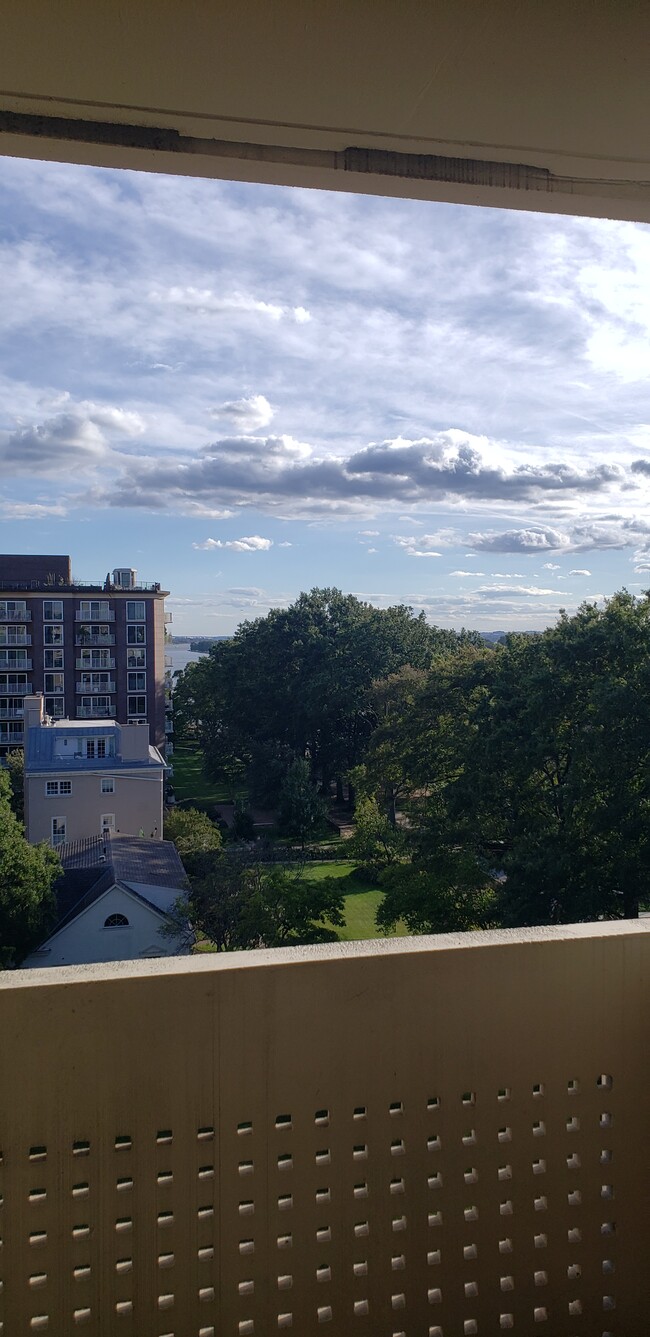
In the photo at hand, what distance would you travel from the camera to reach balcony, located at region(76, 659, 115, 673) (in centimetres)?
2600

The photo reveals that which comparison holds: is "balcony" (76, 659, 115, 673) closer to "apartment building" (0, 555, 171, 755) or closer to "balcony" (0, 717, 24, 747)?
"apartment building" (0, 555, 171, 755)

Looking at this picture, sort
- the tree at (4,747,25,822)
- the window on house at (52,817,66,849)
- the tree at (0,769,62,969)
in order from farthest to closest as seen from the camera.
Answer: the tree at (4,747,25,822) < the window on house at (52,817,66,849) < the tree at (0,769,62,969)

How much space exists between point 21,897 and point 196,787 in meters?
17.9

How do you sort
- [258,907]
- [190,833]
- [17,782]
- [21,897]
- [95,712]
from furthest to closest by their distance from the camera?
[95,712]
[17,782]
[190,833]
[21,897]
[258,907]

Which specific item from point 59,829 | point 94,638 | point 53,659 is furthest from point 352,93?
point 53,659

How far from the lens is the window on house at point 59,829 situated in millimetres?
15789

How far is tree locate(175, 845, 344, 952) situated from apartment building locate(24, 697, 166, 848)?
4.31 metres

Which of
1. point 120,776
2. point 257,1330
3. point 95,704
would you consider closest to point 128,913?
point 120,776

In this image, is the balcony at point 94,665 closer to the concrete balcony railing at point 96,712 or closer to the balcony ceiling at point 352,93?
the concrete balcony railing at point 96,712

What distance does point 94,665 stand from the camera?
26.1 meters

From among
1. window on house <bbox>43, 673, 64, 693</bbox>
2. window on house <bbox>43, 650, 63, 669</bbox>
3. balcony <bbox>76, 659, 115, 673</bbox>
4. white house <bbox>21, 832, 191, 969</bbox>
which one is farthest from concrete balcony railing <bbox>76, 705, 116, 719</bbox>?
white house <bbox>21, 832, 191, 969</bbox>

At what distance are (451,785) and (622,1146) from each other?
9.57m

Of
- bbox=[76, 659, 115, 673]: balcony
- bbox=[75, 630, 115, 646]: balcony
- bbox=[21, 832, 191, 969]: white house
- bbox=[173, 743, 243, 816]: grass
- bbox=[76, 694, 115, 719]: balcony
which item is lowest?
bbox=[173, 743, 243, 816]: grass

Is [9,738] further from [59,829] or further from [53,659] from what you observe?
[59,829]
